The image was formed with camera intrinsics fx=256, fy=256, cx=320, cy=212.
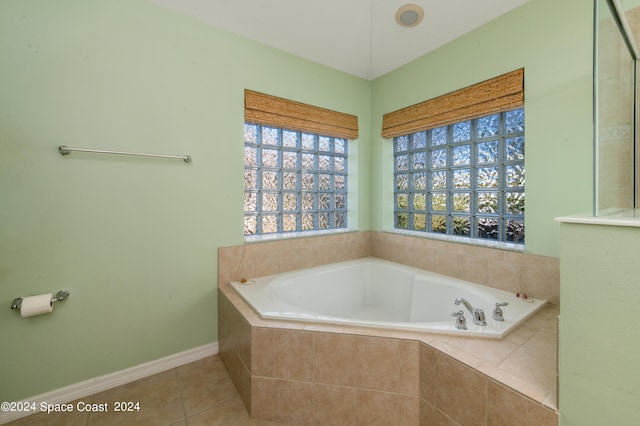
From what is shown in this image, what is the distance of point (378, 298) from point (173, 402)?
1711 mm

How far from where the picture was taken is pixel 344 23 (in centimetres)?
188

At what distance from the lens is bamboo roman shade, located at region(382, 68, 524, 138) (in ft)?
5.66

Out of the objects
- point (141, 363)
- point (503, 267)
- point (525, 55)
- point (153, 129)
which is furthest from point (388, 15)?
point (141, 363)

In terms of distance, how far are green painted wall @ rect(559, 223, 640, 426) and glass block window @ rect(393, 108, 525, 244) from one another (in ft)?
3.92

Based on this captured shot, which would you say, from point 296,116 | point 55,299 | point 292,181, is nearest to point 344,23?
point 296,116

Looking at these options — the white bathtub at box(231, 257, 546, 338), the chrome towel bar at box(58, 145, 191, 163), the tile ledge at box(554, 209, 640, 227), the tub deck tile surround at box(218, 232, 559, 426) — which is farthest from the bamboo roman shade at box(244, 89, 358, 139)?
the tile ledge at box(554, 209, 640, 227)

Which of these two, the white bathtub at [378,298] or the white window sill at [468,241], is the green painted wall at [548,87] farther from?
the white bathtub at [378,298]

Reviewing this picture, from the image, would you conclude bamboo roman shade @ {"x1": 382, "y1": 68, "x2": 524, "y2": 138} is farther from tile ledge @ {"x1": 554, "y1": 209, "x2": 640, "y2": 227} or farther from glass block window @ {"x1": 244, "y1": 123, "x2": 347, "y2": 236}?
tile ledge @ {"x1": 554, "y1": 209, "x2": 640, "y2": 227}

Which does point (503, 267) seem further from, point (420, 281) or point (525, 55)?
point (525, 55)

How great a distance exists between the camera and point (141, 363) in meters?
1.68

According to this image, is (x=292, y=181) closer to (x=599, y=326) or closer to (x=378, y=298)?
(x=378, y=298)

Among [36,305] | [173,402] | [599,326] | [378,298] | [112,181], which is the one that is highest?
[112,181]

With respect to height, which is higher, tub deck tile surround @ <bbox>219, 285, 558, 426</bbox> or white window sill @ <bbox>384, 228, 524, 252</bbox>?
white window sill @ <bbox>384, 228, 524, 252</bbox>

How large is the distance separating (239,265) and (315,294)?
26.7 inches
